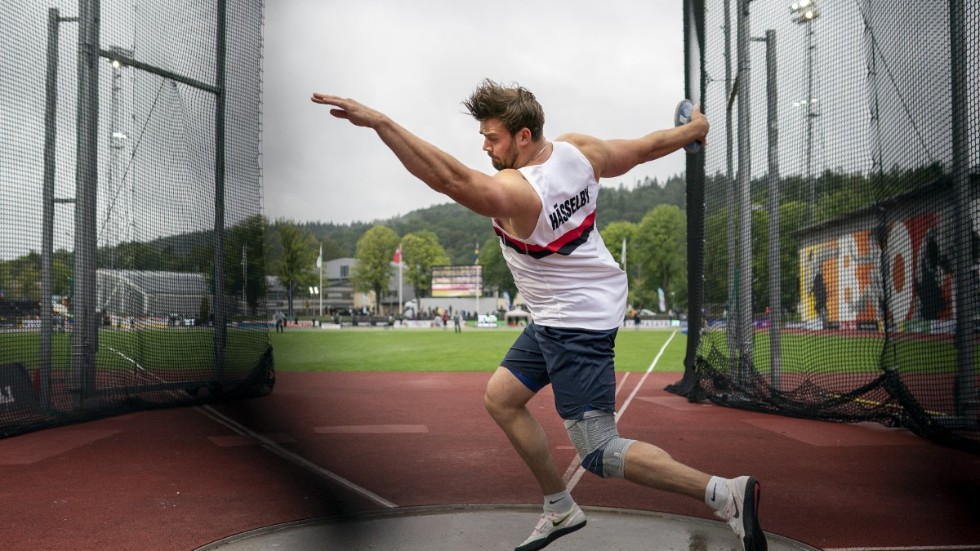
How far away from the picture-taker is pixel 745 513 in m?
3.06

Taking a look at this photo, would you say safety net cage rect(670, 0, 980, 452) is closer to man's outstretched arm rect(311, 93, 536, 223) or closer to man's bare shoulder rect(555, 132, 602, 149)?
man's bare shoulder rect(555, 132, 602, 149)

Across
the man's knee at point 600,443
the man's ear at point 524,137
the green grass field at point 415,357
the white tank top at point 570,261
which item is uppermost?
the man's ear at point 524,137

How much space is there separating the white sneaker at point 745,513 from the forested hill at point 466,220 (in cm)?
6022

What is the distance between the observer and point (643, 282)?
6372cm

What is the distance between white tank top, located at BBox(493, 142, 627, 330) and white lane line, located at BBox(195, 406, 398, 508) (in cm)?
195

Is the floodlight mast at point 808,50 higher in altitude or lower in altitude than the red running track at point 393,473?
higher

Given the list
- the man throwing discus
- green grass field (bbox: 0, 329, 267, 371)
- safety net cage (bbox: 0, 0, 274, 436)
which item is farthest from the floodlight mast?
green grass field (bbox: 0, 329, 267, 371)

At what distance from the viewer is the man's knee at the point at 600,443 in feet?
10.5

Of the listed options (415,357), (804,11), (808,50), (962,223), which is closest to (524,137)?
(962,223)

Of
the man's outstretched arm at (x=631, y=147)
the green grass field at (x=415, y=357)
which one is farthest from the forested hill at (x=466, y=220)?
the man's outstretched arm at (x=631, y=147)

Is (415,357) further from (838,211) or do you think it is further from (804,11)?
(804,11)

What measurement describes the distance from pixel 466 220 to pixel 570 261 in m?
86.5

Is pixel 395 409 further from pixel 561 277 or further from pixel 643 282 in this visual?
pixel 643 282

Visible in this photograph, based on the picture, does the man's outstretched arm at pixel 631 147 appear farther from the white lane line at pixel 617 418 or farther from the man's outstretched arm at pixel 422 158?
the white lane line at pixel 617 418
